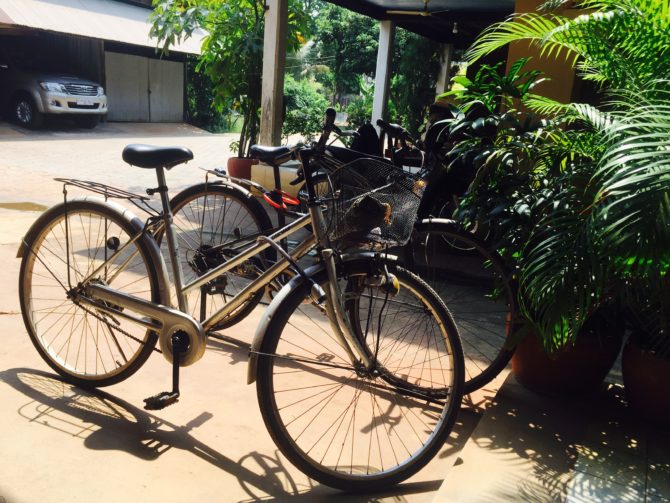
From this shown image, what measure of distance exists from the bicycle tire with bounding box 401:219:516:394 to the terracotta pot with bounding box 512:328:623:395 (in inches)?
4.4

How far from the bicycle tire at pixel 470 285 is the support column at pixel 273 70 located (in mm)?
3701

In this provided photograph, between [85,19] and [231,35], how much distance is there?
384 inches

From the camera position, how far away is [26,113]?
13.9 m

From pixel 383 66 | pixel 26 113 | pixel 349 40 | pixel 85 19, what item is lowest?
pixel 26 113

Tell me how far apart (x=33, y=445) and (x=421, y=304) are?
1.58 metres

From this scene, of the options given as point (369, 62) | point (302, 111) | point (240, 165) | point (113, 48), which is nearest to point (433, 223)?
point (240, 165)

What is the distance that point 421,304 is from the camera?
251 cm

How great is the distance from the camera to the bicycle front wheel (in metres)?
2.17

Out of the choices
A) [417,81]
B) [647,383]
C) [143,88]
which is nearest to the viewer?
[647,383]

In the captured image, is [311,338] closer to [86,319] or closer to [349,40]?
[86,319]

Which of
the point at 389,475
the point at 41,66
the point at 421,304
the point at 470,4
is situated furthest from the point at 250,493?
the point at 41,66

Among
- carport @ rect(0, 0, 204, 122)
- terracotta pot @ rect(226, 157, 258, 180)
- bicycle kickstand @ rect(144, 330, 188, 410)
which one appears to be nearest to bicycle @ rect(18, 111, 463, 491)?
bicycle kickstand @ rect(144, 330, 188, 410)

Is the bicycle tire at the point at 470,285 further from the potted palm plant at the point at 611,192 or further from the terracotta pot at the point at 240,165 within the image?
the terracotta pot at the point at 240,165

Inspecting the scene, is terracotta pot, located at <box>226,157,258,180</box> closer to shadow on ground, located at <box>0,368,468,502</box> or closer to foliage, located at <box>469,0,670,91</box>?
shadow on ground, located at <box>0,368,468,502</box>
